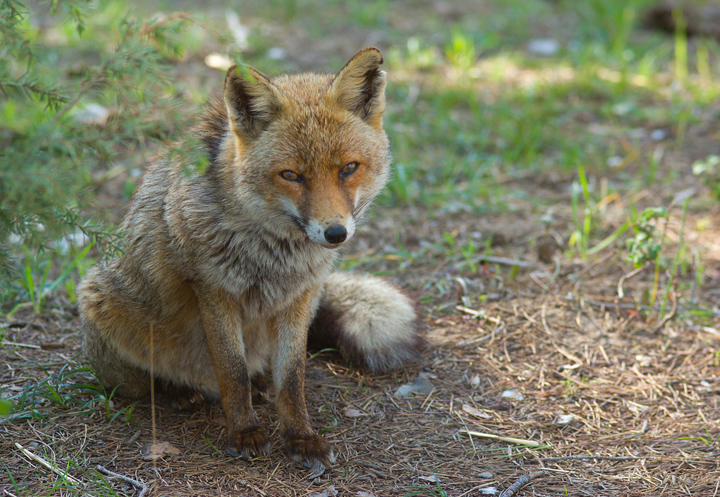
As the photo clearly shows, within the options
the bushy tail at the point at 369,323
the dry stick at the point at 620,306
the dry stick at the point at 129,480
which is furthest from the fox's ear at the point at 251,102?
the dry stick at the point at 620,306

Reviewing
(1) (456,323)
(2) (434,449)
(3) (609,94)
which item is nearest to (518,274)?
(1) (456,323)

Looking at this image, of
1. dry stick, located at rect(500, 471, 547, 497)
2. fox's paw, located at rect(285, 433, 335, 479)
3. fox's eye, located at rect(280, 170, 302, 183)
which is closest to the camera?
dry stick, located at rect(500, 471, 547, 497)

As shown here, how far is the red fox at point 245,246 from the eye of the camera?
289 cm

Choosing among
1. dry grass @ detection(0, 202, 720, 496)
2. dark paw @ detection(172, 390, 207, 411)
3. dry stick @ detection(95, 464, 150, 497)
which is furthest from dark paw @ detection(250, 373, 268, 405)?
dry stick @ detection(95, 464, 150, 497)

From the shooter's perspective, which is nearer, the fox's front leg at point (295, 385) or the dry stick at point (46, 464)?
the dry stick at point (46, 464)

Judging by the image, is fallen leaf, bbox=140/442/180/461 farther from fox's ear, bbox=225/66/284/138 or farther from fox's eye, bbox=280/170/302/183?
fox's ear, bbox=225/66/284/138

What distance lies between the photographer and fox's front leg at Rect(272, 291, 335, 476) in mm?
3029

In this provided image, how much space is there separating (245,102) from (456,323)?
205 centimetres

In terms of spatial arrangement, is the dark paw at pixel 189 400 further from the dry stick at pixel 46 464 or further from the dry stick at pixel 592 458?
the dry stick at pixel 592 458

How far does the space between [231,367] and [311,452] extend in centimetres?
56

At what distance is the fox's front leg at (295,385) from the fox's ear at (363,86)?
97cm

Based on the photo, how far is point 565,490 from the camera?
279 centimetres

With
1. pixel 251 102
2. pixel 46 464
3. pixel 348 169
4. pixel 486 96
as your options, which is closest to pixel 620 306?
pixel 348 169

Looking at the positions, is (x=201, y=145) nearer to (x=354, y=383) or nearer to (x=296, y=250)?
(x=296, y=250)
